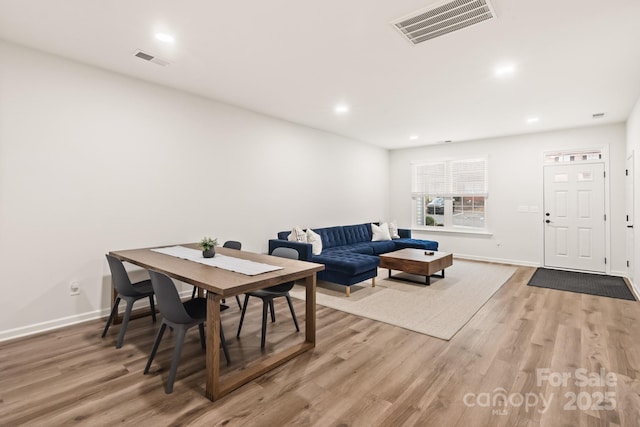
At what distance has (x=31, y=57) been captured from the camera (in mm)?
3031

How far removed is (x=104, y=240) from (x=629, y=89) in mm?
6561

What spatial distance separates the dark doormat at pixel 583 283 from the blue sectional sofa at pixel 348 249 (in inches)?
76.7

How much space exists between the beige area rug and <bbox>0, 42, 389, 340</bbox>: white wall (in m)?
1.70

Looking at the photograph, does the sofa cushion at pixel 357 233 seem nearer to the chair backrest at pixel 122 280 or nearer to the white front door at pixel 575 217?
the white front door at pixel 575 217

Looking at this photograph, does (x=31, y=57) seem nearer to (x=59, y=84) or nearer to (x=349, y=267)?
(x=59, y=84)

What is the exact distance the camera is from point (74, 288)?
329 cm

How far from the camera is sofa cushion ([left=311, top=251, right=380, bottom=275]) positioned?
434 centimetres

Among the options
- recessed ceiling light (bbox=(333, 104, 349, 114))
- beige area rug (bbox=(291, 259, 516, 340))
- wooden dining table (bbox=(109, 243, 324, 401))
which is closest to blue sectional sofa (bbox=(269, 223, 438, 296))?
beige area rug (bbox=(291, 259, 516, 340))

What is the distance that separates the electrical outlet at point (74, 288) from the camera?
3275 mm

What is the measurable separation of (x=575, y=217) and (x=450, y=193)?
237cm

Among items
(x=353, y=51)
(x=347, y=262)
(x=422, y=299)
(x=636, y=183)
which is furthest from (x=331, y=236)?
(x=636, y=183)

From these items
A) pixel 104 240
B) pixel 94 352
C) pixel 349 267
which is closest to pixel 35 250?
pixel 104 240

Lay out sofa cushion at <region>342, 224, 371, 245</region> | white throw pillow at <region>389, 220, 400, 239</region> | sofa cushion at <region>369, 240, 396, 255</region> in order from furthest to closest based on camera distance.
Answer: white throw pillow at <region>389, 220, 400, 239</region>, sofa cushion at <region>342, 224, 371, 245</region>, sofa cushion at <region>369, 240, 396, 255</region>

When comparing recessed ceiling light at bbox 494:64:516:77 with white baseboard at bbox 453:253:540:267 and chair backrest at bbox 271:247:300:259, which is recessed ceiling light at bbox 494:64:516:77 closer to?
chair backrest at bbox 271:247:300:259
